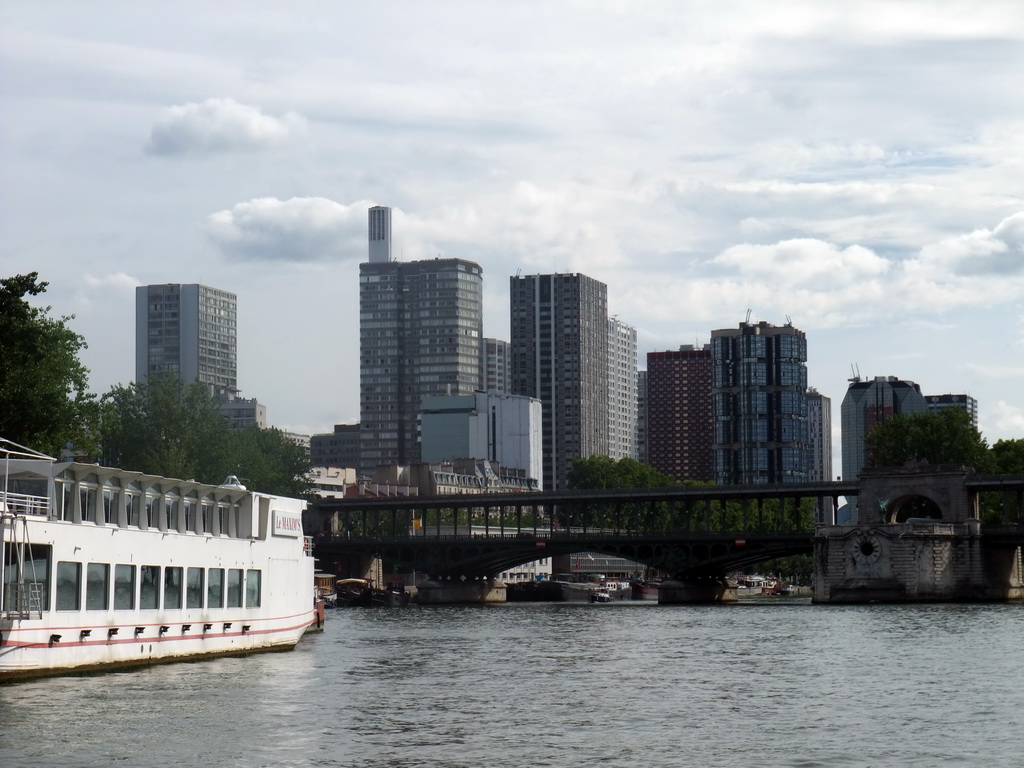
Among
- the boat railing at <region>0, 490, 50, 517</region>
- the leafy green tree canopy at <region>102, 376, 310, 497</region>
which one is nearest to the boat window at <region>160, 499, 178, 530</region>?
the boat railing at <region>0, 490, 50, 517</region>

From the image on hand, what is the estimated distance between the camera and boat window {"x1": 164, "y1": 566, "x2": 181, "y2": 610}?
50.1 m

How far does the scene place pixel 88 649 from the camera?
44719 mm

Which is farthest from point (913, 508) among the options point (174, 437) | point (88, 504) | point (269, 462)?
point (88, 504)

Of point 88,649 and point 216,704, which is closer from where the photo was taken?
point 216,704

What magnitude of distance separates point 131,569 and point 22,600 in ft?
22.1

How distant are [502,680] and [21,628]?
53.9 ft

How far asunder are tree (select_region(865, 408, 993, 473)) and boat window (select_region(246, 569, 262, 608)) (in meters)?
99.2

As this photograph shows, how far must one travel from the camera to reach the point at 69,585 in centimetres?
4372

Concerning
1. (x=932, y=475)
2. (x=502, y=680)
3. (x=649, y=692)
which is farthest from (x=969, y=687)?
(x=932, y=475)

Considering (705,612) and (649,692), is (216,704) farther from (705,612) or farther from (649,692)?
(705,612)

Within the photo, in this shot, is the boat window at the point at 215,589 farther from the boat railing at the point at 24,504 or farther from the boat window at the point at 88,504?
the boat railing at the point at 24,504

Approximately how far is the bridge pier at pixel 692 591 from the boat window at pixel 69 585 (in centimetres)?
10098

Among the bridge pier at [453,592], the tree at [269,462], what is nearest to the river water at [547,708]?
the tree at [269,462]

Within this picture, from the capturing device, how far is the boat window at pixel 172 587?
164 feet
